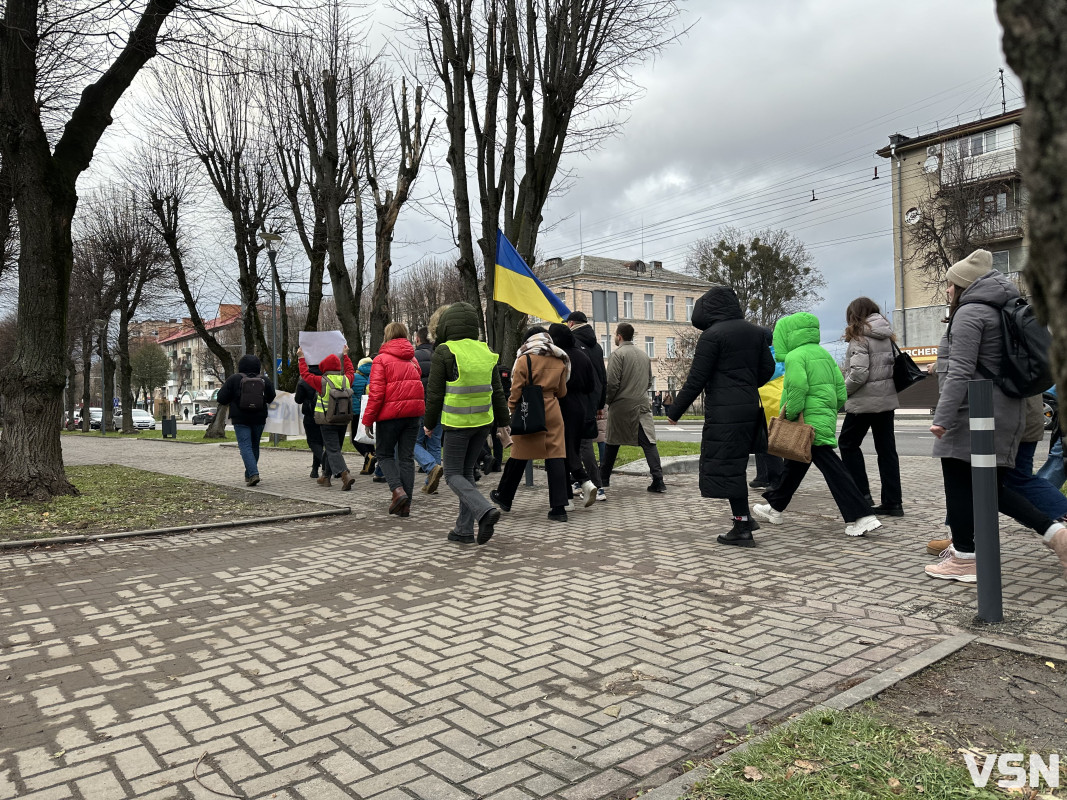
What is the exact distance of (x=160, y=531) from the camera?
773 centimetres

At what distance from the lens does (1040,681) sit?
3.32 meters

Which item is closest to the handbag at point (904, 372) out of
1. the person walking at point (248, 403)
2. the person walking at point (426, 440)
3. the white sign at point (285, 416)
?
the person walking at point (426, 440)

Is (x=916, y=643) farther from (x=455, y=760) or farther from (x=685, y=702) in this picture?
(x=455, y=760)

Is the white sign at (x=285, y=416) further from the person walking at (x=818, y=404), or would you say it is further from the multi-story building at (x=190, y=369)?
the multi-story building at (x=190, y=369)

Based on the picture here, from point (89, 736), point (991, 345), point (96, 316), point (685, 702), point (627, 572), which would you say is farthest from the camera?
point (96, 316)

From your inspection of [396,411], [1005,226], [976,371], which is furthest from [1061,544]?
[1005,226]

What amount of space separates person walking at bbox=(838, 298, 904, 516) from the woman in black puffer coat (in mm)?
1318

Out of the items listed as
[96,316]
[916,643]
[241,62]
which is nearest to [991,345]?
[916,643]

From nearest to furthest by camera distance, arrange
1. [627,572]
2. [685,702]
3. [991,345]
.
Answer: [685,702] < [991,345] < [627,572]

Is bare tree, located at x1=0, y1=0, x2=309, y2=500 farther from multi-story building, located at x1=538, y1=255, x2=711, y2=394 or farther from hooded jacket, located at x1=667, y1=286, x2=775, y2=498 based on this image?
multi-story building, located at x1=538, y1=255, x2=711, y2=394

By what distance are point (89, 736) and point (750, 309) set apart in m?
49.9

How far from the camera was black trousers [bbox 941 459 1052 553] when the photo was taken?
187 inches

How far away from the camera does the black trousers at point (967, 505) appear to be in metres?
4.74

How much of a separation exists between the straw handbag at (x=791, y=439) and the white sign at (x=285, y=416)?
27.6 feet
